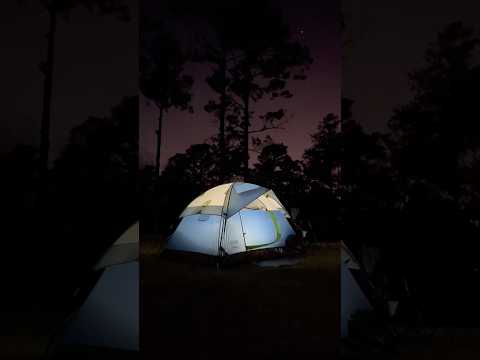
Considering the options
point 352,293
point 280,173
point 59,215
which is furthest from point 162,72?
point 352,293

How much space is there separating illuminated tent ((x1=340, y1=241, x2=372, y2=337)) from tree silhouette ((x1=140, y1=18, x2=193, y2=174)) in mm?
4926

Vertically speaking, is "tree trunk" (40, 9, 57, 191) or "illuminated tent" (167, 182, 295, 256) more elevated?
"tree trunk" (40, 9, 57, 191)

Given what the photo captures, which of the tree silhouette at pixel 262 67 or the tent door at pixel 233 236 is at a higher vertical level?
the tree silhouette at pixel 262 67

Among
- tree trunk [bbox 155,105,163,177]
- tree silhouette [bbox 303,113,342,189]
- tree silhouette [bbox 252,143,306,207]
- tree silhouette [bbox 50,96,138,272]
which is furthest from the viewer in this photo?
tree trunk [bbox 155,105,163,177]

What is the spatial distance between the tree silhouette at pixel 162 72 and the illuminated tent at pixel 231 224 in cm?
243

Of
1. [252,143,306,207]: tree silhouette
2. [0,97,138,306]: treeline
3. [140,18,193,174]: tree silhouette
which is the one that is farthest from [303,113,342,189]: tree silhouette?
[0,97,138,306]: treeline

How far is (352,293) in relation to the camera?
2281mm

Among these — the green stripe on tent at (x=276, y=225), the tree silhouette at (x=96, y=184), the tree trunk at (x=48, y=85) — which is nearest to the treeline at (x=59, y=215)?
the tree silhouette at (x=96, y=184)

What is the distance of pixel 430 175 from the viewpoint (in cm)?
474

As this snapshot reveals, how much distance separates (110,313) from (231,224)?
254 centimetres

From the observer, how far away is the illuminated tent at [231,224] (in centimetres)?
451

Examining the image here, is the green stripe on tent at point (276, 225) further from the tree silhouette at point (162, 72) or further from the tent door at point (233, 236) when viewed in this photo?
the tree silhouette at point (162, 72)

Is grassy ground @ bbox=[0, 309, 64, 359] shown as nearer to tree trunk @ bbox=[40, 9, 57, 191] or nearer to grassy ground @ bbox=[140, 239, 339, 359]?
grassy ground @ bbox=[140, 239, 339, 359]

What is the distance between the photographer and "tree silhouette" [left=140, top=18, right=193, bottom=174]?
22.3 feet
